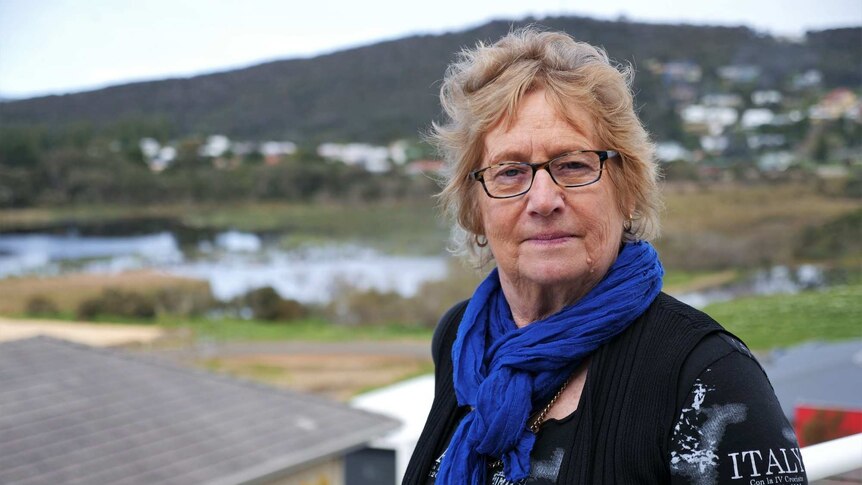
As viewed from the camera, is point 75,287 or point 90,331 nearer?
point 90,331


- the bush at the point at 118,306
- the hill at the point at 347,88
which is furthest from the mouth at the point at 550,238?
the bush at the point at 118,306

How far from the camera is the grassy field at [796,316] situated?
82.6ft

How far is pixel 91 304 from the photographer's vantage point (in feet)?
87.9

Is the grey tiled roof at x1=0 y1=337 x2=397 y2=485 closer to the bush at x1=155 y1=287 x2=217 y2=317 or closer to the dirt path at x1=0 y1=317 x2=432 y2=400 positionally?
the dirt path at x1=0 y1=317 x2=432 y2=400

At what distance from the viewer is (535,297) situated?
123cm

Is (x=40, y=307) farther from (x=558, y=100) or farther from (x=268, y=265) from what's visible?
(x=558, y=100)

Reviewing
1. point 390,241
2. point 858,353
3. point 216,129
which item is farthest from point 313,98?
point 858,353

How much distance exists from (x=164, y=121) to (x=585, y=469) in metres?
29.7

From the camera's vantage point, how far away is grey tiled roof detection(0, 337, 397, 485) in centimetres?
388

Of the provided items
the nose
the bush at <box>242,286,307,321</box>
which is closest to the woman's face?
the nose

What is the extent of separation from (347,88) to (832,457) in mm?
29053

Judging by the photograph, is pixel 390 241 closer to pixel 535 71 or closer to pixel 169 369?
pixel 169 369

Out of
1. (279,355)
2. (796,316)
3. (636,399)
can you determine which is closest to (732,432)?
(636,399)

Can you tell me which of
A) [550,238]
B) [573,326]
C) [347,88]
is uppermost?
[347,88]
